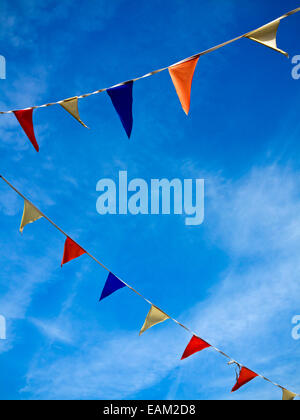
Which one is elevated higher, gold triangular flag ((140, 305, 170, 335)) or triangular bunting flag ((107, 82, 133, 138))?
triangular bunting flag ((107, 82, 133, 138))

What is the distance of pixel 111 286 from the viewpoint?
5.74 metres

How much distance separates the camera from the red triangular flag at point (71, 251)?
5590 mm

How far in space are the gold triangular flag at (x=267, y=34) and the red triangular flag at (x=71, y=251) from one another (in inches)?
150

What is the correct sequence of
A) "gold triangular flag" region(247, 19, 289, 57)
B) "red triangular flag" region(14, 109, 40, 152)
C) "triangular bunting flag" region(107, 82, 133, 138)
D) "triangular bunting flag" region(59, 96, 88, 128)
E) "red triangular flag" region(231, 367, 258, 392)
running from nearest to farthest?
"gold triangular flag" region(247, 19, 289, 57) < "triangular bunting flag" region(107, 82, 133, 138) < "triangular bunting flag" region(59, 96, 88, 128) < "red triangular flag" region(14, 109, 40, 152) < "red triangular flag" region(231, 367, 258, 392)

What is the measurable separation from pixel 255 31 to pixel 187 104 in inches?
37.7

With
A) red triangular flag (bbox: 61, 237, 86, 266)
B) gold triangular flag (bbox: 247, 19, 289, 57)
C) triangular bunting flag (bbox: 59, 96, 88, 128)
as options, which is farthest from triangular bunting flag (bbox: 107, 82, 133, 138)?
red triangular flag (bbox: 61, 237, 86, 266)

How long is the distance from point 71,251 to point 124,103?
2.63m

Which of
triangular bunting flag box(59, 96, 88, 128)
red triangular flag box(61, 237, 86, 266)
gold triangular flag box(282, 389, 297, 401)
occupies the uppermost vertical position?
triangular bunting flag box(59, 96, 88, 128)

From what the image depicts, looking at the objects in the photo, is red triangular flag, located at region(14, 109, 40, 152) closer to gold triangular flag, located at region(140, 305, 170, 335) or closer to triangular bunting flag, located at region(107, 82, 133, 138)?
triangular bunting flag, located at region(107, 82, 133, 138)

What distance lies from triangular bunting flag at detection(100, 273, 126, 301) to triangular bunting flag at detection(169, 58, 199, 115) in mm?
3069

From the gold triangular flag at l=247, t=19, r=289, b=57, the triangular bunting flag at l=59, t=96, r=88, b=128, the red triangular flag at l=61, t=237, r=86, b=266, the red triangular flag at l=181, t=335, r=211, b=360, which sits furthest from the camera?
the red triangular flag at l=181, t=335, r=211, b=360

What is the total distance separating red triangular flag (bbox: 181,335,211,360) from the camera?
6039 millimetres
